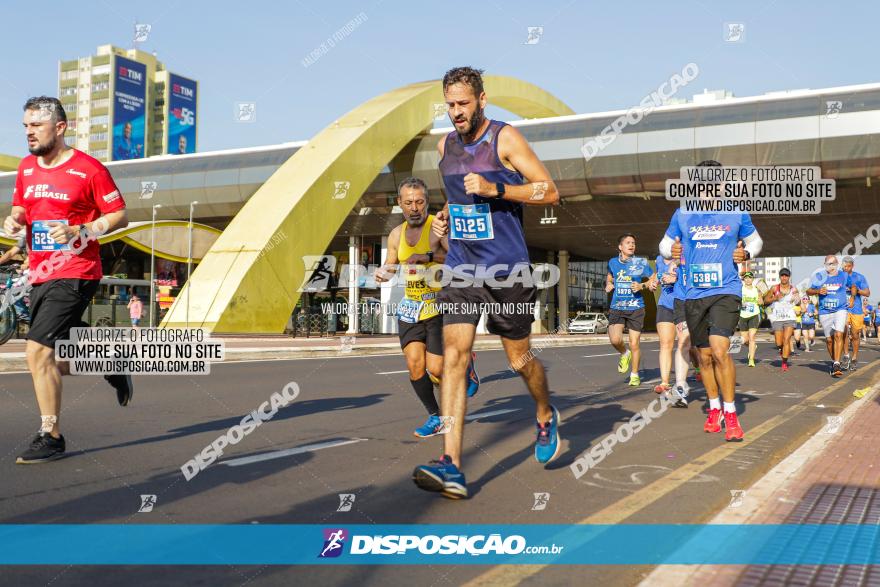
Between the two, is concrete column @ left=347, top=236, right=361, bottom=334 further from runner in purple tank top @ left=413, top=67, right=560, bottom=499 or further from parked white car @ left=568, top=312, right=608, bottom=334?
runner in purple tank top @ left=413, top=67, right=560, bottom=499

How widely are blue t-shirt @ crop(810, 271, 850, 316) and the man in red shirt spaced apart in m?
11.5

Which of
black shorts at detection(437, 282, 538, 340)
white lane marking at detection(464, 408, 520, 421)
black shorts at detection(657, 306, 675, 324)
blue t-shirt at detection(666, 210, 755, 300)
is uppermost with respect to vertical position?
blue t-shirt at detection(666, 210, 755, 300)

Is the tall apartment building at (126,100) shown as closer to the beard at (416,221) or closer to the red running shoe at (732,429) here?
the beard at (416,221)

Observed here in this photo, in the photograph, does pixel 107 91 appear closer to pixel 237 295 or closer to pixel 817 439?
pixel 237 295

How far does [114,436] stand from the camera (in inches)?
232

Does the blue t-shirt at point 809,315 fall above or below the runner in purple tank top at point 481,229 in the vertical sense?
below

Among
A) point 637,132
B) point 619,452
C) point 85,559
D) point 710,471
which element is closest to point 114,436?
point 85,559

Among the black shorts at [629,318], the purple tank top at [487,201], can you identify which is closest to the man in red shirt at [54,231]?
the purple tank top at [487,201]

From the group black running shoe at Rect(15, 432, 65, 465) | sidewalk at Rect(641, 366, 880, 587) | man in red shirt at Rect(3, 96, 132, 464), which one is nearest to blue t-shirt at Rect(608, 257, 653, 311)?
sidewalk at Rect(641, 366, 880, 587)

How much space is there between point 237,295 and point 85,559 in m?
24.7

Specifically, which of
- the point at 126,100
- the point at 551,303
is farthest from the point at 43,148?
the point at 126,100

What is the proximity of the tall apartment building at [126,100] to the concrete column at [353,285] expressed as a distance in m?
83.8

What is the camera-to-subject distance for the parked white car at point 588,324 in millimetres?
47188

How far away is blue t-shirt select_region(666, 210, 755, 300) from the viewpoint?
20.7 feet
